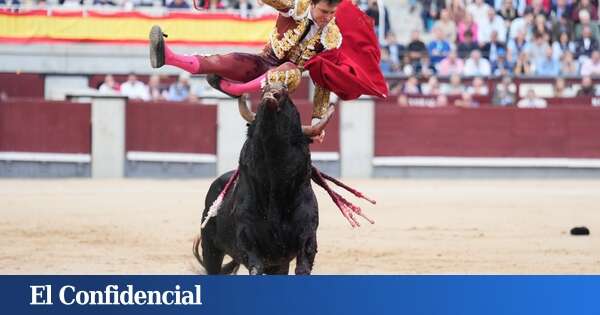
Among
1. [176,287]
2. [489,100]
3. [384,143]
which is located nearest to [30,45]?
[384,143]

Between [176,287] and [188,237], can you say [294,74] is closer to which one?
[176,287]

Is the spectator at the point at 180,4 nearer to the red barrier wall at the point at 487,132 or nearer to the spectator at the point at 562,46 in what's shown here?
the red barrier wall at the point at 487,132

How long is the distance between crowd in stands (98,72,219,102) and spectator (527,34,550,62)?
4168mm

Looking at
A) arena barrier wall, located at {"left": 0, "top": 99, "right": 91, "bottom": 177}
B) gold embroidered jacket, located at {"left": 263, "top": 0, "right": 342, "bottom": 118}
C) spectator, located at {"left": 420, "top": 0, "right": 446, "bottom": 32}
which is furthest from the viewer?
spectator, located at {"left": 420, "top": 0, "right": 446, "bottom": 32}

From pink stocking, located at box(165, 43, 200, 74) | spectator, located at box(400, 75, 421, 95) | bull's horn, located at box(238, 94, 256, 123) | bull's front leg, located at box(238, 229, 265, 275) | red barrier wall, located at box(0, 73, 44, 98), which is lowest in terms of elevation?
red barrier wall, located at box(0, 73, 44, 98)

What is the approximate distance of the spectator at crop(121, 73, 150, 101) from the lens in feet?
59.3

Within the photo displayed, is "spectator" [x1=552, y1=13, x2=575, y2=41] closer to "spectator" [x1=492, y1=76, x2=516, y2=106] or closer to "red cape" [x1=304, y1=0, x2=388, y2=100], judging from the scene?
"spectator" [x1=492, y1=76, x2=516, y2=106]

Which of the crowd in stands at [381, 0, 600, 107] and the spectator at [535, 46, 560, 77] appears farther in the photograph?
the spectator at [535, 46, 560, 77]

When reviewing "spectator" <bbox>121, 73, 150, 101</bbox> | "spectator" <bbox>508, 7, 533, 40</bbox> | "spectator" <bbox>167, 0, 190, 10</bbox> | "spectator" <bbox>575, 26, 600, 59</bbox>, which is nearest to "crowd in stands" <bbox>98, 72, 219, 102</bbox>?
"spectator" <bbox>121, 73, 150, 101</bbox>

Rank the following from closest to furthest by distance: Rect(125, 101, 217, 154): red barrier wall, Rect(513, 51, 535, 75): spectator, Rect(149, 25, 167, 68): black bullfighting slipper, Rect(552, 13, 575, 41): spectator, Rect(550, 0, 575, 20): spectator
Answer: Rect(149, 25, 167, 68): black bullfighting slipper < Rect(125, 101, 217, 154): red barrier wall < Rect(513, 51, 535, 75): spectator < Rect(552, 13, 575, 41): spectator < Rect(550, 0, 575, 20): spectator

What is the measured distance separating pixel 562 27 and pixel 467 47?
4.22ft

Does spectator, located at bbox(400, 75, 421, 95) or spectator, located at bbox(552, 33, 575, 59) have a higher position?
spectator, located at bbox(552, 33, 575, 59)

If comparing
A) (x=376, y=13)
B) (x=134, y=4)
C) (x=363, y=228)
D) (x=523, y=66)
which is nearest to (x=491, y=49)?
(x=523, y=66)

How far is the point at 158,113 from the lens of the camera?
17.8 meters
